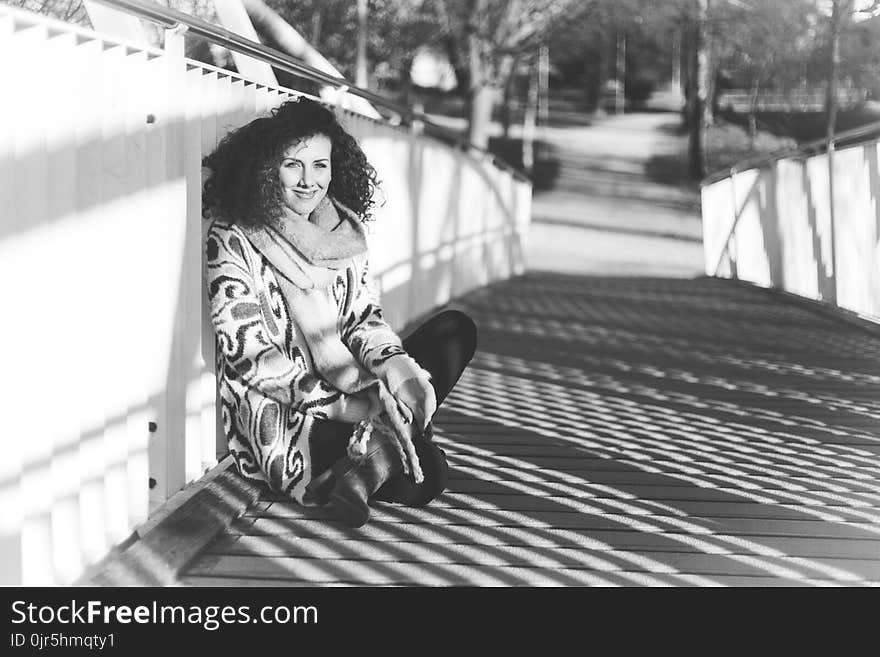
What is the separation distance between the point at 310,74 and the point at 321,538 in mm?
1846

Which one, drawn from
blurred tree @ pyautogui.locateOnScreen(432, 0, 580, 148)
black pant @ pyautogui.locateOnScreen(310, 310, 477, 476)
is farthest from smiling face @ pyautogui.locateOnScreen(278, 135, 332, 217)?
blurred tree @ pyautogui.locateOnScreen(432, 0, 580, 148)

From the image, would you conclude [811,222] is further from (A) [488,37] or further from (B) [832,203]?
(A) [488,37]

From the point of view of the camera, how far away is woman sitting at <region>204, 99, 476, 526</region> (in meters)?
3.40

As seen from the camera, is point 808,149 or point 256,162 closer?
point 256,162

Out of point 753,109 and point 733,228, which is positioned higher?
point 753,109

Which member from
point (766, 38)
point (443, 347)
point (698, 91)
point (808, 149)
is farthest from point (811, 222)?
point (766, 38)

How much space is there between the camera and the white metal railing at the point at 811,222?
7.47m

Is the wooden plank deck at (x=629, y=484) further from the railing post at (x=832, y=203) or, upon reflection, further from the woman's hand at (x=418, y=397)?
the railing post at (x=832, y=203)

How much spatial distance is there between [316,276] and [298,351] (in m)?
0.21

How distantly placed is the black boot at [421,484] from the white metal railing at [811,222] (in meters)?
4.34

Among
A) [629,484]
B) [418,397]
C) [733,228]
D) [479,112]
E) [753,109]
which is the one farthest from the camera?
[753,109]

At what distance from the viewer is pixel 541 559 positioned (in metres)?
3.06

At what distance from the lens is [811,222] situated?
29.9 feet
